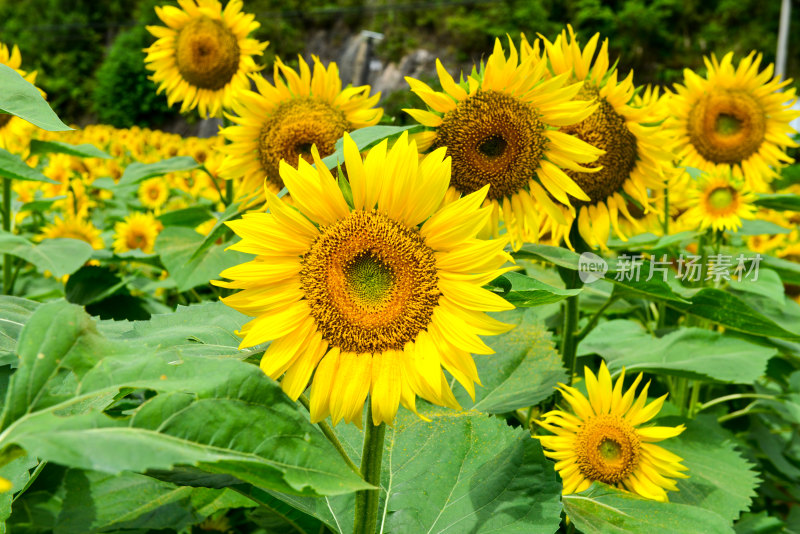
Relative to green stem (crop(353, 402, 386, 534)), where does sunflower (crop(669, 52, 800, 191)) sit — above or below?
above

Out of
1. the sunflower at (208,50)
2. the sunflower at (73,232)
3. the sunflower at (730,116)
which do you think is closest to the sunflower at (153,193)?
the sunflower at (73,232)

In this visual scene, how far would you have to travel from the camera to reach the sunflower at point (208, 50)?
7.98 ft

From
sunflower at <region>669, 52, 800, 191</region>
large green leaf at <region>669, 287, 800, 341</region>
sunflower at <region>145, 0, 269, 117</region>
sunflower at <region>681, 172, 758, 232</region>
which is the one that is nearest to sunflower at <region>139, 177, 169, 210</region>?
sunflower at <region>145, 0, 269, 117</region>

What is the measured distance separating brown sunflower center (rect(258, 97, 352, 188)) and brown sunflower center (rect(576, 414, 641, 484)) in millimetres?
848

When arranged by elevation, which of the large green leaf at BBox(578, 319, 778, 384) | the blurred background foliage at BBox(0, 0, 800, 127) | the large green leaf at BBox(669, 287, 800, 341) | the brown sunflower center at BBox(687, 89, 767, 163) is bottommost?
the large green leaf at BBox(578, 319, 778, 384)

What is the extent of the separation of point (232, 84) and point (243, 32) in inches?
7.2

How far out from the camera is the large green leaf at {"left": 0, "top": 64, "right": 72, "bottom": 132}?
0.81m

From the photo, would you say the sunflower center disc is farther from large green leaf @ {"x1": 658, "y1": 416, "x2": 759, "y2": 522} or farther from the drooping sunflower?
the drooping sunflower

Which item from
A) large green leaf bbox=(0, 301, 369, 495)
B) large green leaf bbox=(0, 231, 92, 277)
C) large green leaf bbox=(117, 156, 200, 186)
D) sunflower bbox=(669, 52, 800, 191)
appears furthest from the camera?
sunflower bbox=(669, 52, 800, 191)

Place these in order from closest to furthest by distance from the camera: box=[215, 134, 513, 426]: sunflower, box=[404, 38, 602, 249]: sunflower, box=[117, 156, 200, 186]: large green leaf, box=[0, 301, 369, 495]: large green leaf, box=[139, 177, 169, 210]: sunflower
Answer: box=[0, 301, 369, 495]: large green leaf < box=[215, 134, 513, 426]: sunflower < box=[404, 38, 602, 249]: sunflower < box=[117, 156, 200, 186]: large green leaf < box=[139, 177, 169, 210]: sunflower

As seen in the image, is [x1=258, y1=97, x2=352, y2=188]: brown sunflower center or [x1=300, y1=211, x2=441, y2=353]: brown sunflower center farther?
[x1=258, y1=97, x2=352, y2=188]: brown sunflower center

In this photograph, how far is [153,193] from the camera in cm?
422

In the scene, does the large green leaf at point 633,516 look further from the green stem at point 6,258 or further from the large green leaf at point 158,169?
the green stem at point 6,258

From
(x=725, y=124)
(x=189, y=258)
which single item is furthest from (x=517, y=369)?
(x=725, y=124)
